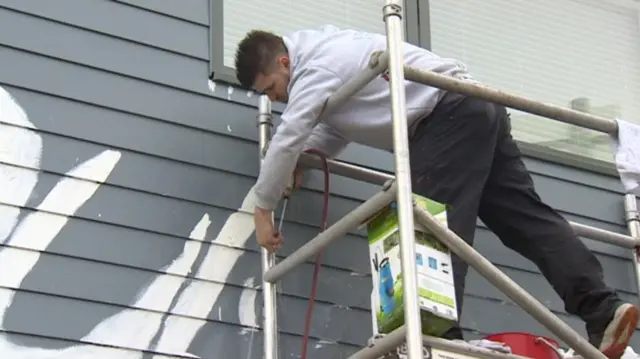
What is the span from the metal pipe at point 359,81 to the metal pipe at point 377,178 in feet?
1.26

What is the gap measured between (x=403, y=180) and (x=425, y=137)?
2.09 ft

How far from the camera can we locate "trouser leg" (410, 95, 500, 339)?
4148 mm

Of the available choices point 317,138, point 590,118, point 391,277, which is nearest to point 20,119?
point 317,138

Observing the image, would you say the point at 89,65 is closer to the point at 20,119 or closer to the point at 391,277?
the point at 20,119

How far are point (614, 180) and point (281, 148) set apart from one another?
2068 millimetres

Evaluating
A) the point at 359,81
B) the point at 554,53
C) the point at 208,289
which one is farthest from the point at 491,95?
the point at 554,53

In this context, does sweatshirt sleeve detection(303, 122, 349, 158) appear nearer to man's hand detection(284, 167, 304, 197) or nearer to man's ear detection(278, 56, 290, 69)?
man's hand detection(284, 167, 304, 197)

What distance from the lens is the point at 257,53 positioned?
451 centimetres

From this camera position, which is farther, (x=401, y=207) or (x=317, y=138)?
(x=317, y=138)

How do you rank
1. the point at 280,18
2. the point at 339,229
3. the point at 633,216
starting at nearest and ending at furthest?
the point at 339,229 < the point at 280,18 < the point at 633,216

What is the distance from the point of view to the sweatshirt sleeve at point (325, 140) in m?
4.66

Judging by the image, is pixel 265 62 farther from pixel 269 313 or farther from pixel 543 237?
pixel 543 237

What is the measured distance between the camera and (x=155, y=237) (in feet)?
14.7

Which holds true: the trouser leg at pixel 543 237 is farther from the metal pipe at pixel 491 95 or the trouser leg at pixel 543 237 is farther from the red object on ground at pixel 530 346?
the metal pipe at pixel 491 95
